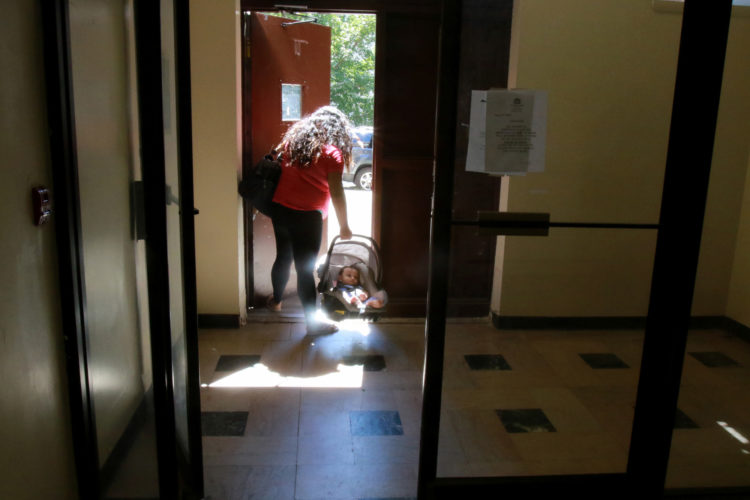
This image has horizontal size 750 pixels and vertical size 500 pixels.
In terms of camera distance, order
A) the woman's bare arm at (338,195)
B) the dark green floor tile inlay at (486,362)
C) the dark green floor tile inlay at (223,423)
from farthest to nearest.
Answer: the woman's bare arm at (338,195)
the dark green floor tile inlay at (486,362)
the dark green floor tile inlay at (223,423)

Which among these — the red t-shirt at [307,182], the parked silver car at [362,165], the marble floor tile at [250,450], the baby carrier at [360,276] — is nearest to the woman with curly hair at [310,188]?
the red t-shirt at [307,182]

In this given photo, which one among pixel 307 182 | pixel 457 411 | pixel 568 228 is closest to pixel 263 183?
pixel 307 182

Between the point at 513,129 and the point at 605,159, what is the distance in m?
0.84

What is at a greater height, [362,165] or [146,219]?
[146,219]

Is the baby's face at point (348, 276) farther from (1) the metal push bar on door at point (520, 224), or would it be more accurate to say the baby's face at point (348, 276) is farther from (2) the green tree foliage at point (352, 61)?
(2) the green tree foliage at point (352, 61)

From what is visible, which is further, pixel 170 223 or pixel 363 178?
pixel 363 178

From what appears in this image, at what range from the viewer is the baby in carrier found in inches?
163

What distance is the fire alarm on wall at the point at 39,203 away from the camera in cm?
156

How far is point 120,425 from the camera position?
207cm

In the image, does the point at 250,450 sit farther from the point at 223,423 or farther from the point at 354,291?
the point at 354,291

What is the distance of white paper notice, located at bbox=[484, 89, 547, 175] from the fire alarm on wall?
1.39 meters

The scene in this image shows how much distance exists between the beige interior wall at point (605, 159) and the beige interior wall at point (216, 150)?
1861 millimetres

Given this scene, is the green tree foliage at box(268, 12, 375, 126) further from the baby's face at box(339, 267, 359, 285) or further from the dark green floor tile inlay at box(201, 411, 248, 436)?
the dark green floor tile inlay at box(201, 411, 248, 436)

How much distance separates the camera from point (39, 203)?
157 centimetres
